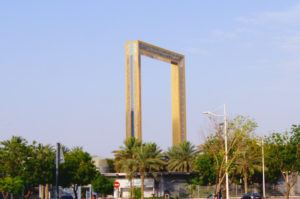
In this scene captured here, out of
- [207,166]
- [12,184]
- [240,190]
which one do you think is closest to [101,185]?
[207,166]

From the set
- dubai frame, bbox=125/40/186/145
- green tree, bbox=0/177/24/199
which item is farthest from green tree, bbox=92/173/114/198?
green tree, bbox=0/177/24/199

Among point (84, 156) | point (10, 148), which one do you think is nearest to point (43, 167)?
point (10, 148)

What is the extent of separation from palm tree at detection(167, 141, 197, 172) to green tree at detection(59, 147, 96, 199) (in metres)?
13.9

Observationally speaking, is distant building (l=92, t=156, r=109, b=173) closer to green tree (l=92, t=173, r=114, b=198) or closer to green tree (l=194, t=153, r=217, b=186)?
green tree (l=92, t=173, r=114, b=198)

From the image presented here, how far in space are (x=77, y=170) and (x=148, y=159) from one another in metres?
10.5

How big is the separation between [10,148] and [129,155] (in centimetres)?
1907

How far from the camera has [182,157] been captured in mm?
70000

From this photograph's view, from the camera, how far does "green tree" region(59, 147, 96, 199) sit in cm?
5780

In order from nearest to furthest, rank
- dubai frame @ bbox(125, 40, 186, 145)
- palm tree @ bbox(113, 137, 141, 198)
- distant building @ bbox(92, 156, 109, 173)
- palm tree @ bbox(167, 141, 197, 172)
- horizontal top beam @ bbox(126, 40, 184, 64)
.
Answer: palm tree @ bbox(113, 137, 141, 198)
palm tree @ bbox(167, 141, 197, 172)
dubai frame @ bbox(125, 40, 186, 145)
horizontal top beam @ bbox(126, 40, 184, 64)
distant building @ bbox(92, 156, 109, 173)

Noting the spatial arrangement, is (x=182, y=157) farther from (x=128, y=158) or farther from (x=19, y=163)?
(x=19, y=163)

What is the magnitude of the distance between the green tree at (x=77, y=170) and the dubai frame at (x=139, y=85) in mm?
15454

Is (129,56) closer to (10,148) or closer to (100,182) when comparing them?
(100,182)

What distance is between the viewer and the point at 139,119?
249ft

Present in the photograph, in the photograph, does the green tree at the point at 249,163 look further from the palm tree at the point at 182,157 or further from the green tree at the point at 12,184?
the green tree at the point at 12,184
